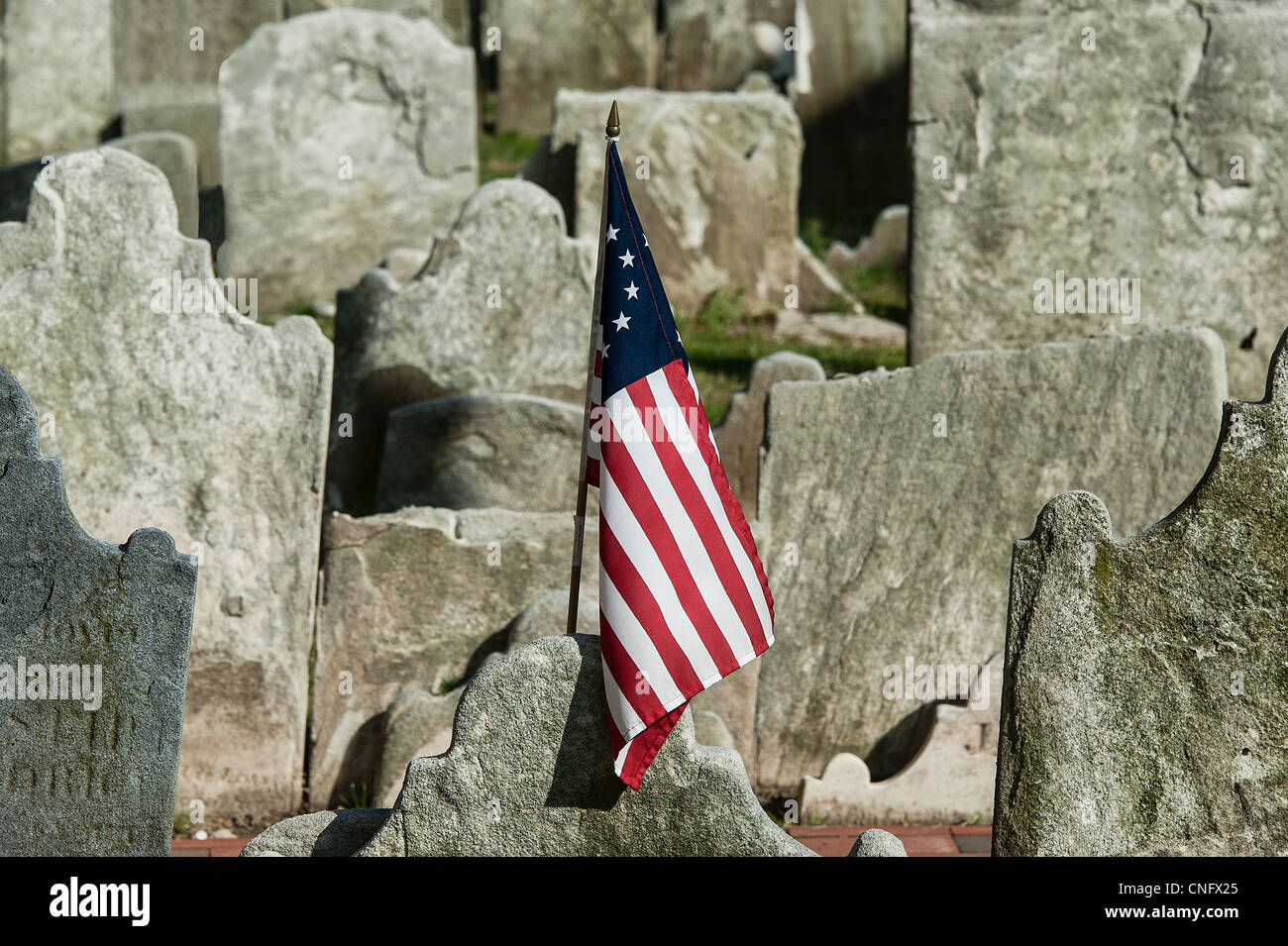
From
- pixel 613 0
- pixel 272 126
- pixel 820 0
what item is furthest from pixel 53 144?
pixel 820 0

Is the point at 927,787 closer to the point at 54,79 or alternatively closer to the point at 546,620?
the point at 546,620

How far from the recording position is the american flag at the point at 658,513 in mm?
2920

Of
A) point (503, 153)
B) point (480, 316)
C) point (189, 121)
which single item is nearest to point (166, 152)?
point (480, 316)

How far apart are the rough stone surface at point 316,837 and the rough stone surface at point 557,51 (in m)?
9.23

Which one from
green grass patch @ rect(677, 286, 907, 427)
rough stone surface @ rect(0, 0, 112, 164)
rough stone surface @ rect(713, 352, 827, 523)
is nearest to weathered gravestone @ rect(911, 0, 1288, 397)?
green grass patch @ rect(677, 286, 907, 427)

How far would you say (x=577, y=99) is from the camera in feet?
26.5

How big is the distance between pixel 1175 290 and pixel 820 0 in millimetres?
5371

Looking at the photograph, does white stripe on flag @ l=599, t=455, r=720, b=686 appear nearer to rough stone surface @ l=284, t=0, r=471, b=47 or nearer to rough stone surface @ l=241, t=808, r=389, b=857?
rough stone surface @ l=241, t=808, r=389, b=857

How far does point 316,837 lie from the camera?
306 cm

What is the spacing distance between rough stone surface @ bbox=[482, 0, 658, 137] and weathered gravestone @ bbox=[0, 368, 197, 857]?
904 cm

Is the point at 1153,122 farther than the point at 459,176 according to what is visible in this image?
No

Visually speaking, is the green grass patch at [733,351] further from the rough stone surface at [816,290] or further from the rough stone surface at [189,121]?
the rough stone surface at [189,121]

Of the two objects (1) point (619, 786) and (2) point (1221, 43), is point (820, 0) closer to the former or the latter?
(2) point (1221, 43)

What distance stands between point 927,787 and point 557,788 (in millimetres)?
1733
